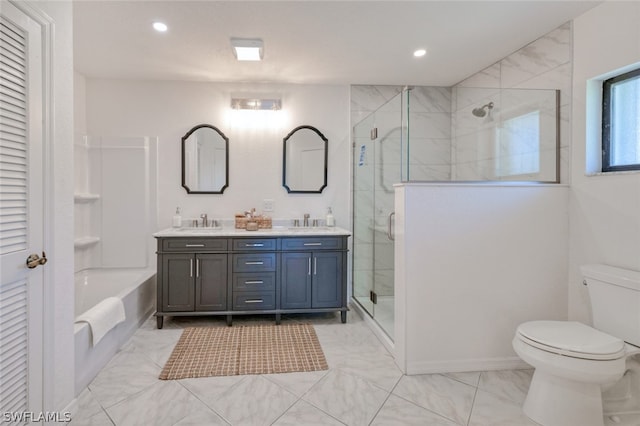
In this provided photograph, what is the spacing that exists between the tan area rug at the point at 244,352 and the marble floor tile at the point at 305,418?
1.33 feet

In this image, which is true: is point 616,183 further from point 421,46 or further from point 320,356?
point 320,356

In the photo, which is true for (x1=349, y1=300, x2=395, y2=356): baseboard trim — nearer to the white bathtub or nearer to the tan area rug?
the tan area rug

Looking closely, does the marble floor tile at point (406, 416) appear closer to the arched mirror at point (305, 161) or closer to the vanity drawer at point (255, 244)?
the vanity drawer at point (255, 244)

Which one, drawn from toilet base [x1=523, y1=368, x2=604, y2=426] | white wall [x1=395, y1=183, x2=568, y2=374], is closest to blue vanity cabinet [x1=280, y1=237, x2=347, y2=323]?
white wall [x1=395, y1=183, x2=568, y2=374]

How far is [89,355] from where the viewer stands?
205cm

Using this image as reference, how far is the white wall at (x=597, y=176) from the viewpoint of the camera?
1.94 metres

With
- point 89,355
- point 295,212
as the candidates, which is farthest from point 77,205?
point 295,212

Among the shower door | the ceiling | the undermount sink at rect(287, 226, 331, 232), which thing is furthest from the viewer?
the undermount sink at rect(287, 226, 331, 232)

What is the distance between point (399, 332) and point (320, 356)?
0.58m

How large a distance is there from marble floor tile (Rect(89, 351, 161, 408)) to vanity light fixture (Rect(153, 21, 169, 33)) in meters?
2.26

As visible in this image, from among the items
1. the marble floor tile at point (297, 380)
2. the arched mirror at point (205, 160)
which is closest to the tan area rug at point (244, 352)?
the marble floor tile at point (297, 380)

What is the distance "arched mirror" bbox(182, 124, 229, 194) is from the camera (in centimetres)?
347

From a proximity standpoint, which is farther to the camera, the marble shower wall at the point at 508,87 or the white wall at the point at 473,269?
the marble shower wall at the point at 508,87

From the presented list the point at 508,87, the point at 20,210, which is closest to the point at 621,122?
the point at 508,87
